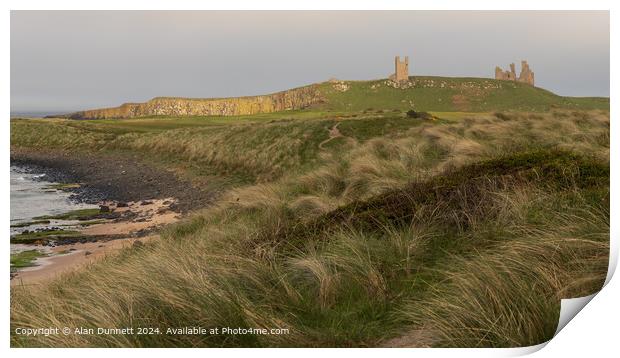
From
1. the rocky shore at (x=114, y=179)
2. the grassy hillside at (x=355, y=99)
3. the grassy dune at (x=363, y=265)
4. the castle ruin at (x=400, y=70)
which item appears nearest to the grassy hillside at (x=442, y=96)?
the grassy hillside at (x=355, y=99)

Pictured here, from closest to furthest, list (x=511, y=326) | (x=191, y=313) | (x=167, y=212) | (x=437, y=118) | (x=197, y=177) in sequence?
(x=511, y=326) → (x=191, y=313) → (x=167, y=212) → (x=197, y=177) → (x=437, y=118)

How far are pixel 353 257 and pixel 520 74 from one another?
4549 mm

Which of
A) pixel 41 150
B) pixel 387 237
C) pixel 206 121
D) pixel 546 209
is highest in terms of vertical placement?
pixel 206 121

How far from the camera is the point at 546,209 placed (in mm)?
5562

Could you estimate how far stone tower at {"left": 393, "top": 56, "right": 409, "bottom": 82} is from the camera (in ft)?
23.6

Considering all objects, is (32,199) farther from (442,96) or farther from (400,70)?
(442,96)

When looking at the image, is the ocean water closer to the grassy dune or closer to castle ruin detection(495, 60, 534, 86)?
the grassy dune

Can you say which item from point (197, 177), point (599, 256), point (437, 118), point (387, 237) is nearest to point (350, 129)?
point (437, 118)

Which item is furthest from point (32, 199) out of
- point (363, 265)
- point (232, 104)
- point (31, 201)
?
point (363, 265)

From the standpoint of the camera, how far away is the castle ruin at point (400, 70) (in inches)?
284

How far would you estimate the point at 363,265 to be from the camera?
4.75 metres

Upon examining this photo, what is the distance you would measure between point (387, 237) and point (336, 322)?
176cm

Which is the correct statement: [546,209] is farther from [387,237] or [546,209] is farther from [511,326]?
[511,326]
